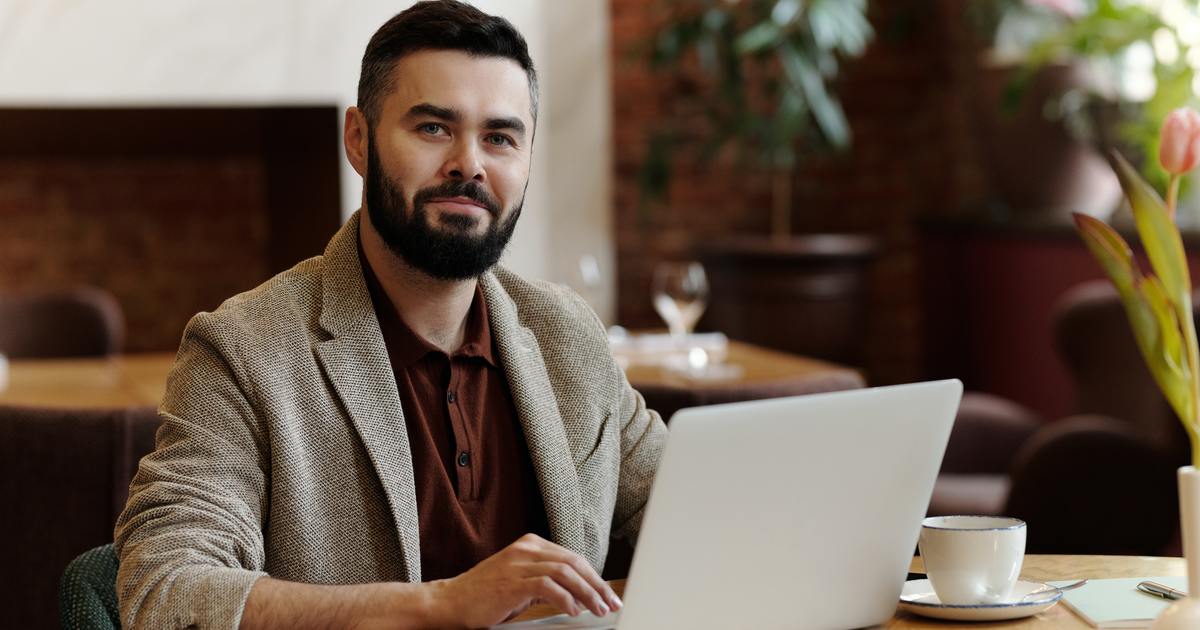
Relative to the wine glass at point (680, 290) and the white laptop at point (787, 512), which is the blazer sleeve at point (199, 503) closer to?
the white laptop at point (787, 512)

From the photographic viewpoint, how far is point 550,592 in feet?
4.22

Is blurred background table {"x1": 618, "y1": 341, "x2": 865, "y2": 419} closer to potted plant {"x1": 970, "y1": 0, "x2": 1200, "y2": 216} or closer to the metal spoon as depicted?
the metal spoon

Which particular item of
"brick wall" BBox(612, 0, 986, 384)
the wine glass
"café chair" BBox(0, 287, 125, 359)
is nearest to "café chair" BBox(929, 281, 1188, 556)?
the wine glass

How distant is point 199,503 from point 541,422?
0.41 metres

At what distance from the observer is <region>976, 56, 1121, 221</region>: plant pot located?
4918mm

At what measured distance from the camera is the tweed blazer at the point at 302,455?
137 centimetres

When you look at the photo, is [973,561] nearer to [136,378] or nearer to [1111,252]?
[1111,252]

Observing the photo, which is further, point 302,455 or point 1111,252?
point 302,455

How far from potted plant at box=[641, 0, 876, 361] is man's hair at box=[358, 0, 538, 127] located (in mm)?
3628

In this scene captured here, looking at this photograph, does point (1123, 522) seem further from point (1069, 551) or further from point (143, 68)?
point (143, 68)

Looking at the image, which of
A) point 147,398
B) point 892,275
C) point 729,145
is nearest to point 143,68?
point 147,398

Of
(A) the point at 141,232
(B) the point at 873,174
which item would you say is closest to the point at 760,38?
(B) the point at 873,174

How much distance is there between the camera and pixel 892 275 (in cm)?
641

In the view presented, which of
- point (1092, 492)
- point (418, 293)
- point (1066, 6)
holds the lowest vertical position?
point (1092, 492)
